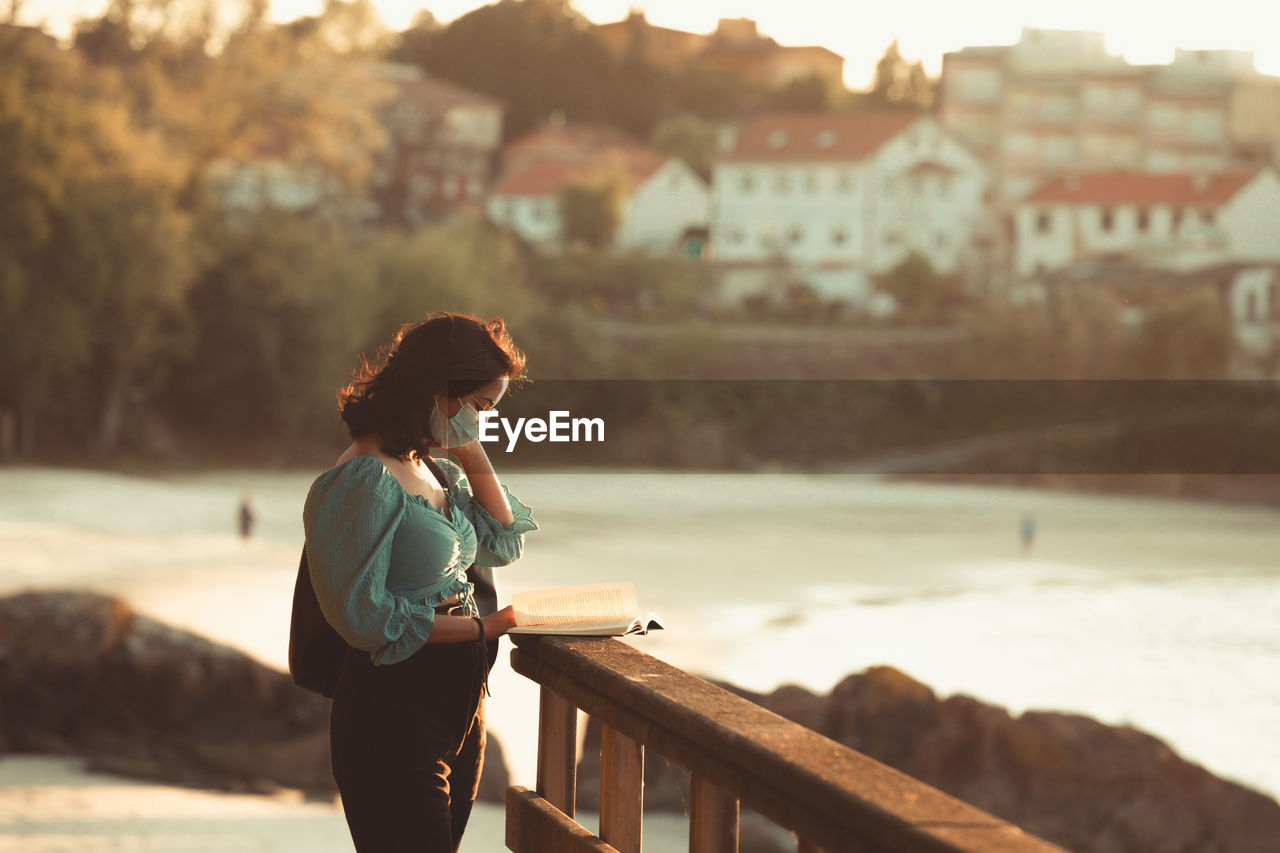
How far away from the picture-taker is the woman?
64.8 inches

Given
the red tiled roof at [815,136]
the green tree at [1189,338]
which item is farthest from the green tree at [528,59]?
the green tree at [1189,338]

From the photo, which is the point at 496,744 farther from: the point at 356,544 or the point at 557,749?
the point at 356,544

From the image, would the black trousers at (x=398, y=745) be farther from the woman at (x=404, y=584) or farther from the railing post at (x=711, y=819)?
the railing post at (x=711, y=819)

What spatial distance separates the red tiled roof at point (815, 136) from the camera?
92.4 feet

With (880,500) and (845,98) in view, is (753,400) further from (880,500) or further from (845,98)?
(845,98)

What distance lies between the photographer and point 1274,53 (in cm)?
2536

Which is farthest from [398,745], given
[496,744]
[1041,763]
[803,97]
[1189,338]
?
[1189,338]

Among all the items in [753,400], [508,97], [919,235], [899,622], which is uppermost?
[508,97]

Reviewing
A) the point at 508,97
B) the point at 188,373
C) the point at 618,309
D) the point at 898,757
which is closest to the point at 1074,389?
the point at 618,309

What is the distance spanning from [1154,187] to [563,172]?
10309mm

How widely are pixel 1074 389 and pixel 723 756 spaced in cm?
2772

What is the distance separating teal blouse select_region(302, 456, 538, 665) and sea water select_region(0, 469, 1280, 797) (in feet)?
32.6

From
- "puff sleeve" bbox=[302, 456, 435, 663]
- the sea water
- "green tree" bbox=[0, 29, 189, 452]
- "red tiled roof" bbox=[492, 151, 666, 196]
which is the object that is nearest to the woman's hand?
"puff sleeve" bbox=[302, 456, 435, 663]

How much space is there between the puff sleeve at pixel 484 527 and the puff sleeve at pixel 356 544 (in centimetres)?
19
